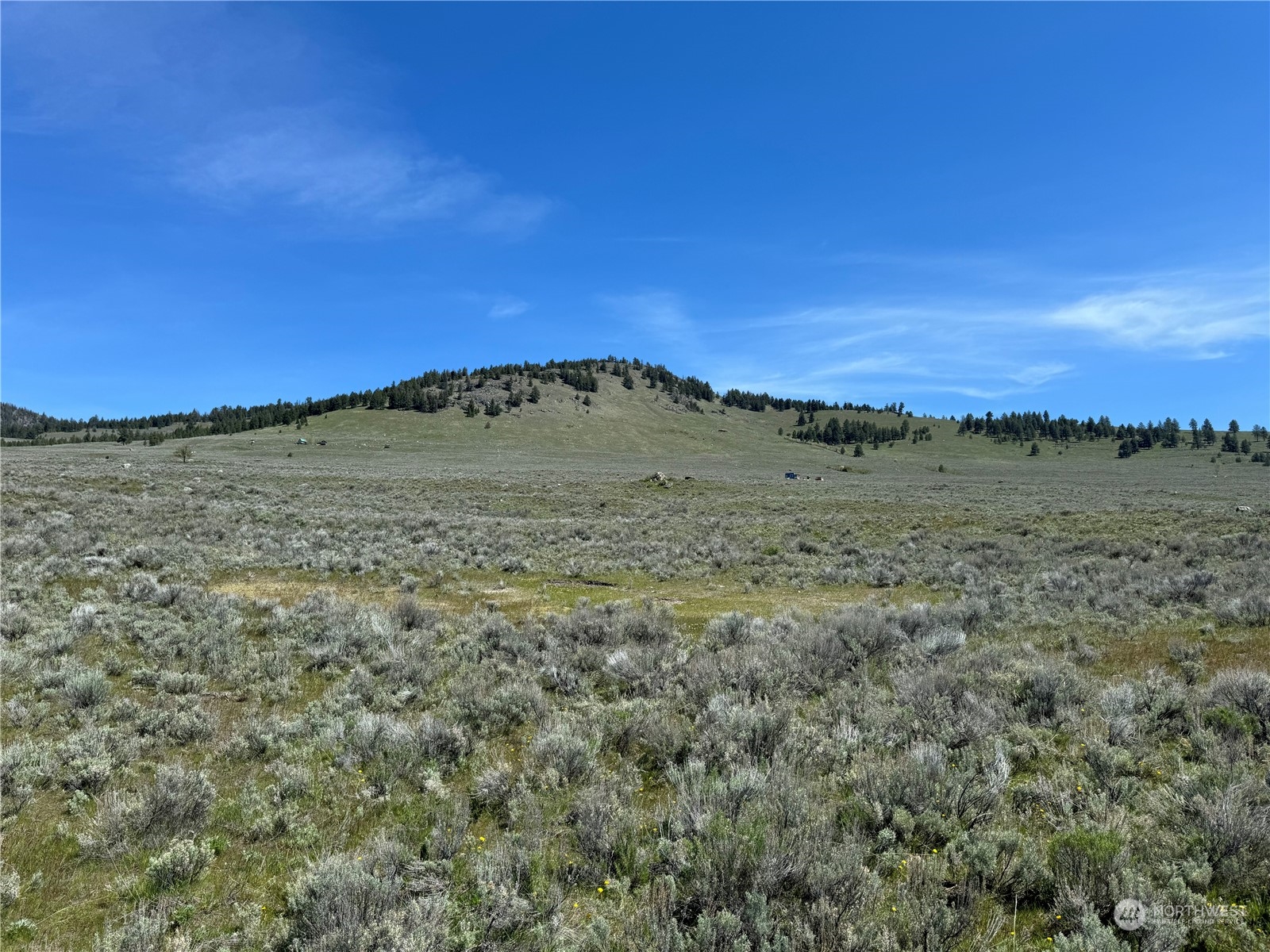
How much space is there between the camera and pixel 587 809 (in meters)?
4.95

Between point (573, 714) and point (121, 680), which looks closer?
point (573, 714)

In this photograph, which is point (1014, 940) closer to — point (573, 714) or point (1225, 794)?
point (1225, 794)

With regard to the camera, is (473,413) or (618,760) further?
(473,413)

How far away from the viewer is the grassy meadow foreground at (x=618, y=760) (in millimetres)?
3971

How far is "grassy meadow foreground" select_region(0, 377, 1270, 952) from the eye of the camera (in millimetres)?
3971

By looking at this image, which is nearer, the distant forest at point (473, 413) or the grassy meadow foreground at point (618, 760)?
the grassy meadow foreground at point (618, 760)

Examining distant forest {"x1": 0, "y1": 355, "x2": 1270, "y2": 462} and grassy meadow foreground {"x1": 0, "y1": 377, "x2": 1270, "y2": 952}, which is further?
distant forest {"x1": 0, "y1": 355, "x2": 1270, "y2": 462}

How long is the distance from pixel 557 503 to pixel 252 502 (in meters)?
17.6

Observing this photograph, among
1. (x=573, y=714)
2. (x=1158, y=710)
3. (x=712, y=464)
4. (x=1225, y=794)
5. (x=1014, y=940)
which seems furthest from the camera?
(x=712, y=464)

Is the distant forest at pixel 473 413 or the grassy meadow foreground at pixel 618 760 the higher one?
the distant forest at pixel 473 413

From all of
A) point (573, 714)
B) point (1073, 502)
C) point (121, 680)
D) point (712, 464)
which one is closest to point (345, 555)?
point (121, 680)

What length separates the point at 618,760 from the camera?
6.34 metres

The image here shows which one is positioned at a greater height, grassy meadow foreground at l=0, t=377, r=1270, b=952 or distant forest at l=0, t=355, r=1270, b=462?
distant forest at l=0, t=355, r=1270, b=462

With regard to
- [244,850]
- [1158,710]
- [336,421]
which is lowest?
[244,850]
